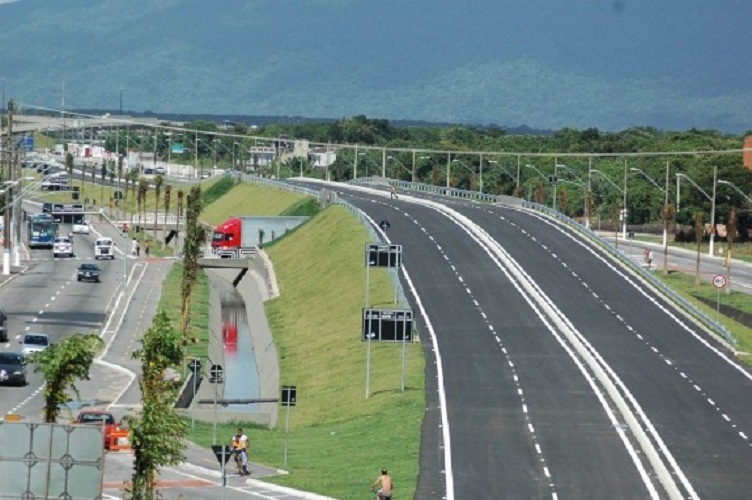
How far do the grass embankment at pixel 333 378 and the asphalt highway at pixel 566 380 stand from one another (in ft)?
5.39

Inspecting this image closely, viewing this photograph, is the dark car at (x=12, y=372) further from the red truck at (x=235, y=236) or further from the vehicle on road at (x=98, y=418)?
the red truck at (x=235, y=236)

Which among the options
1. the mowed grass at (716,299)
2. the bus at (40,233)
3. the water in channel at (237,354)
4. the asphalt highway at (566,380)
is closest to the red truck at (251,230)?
the water in channel at (237,354)

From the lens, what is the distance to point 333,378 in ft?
327

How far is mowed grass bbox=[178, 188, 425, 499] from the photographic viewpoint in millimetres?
70062

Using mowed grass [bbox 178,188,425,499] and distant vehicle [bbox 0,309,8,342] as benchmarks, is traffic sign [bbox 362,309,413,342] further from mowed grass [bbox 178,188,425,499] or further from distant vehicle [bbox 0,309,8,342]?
distant vehicle [bbox 0,309,8,342]

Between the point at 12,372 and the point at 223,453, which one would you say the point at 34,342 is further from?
the point at 223,453

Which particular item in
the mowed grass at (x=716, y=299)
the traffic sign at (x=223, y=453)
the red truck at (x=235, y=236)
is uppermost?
the red truck at (x=235, y=236)

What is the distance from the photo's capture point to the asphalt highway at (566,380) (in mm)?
67375

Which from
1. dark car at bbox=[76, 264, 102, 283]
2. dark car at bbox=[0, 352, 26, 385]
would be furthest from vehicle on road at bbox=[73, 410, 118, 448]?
dark car at bbox=[76, 264, 102, 283]

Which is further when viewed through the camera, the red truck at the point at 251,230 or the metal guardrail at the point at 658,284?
the red truck at the point at 251,230

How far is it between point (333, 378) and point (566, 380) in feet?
49.3

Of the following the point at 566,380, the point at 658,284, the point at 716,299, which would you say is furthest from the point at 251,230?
the point at 566,380

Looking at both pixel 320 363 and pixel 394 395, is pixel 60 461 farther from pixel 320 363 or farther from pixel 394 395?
pixel 320 363

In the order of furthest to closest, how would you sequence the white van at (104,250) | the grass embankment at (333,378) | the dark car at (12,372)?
1. the white van at (104,250)
2. the dark car at (12,372)
3. the grass embankment at (333,378)
